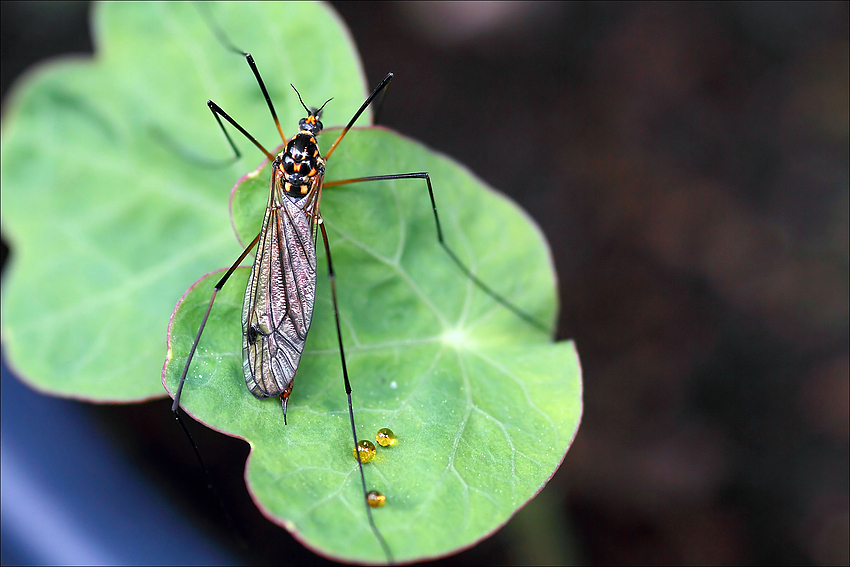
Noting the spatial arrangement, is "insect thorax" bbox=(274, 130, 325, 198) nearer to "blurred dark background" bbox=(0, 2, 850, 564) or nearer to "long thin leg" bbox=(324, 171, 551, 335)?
"long thin leg" bbox=(324, 171, 551, 335)

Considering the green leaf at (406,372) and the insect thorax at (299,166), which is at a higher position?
the insect thorax at (299,166)

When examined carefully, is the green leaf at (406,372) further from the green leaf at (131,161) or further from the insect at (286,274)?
the green leaf at (131,161)

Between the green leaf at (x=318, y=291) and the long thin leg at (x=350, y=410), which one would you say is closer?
the long thin leg at (x=350, y=410)

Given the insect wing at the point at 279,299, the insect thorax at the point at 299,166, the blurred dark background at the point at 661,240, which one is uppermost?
the insect thorax at the point at 299,166

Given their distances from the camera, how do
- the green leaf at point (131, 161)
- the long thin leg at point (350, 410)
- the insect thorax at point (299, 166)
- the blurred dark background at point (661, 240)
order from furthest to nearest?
1. the blurred dark background at point (661, 240)
2. the green leaf at point (131, 161)
3. the insect thorax at point (299, 166)
4. the long thin leg at point (350, 410)

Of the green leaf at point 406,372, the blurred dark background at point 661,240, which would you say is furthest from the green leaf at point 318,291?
the blurred dark background at point 661,240

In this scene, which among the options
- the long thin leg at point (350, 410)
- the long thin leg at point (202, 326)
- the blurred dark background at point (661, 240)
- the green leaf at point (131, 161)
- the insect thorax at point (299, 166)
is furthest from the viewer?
the blurred dark background at point (661, 240)

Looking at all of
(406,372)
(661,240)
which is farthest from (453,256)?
(661,240)
